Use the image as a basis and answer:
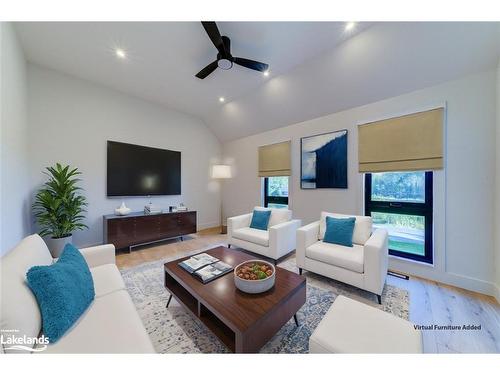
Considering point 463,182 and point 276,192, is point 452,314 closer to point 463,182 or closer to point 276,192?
point 463,182

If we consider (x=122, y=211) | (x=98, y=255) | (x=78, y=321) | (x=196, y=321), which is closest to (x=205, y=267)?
(x=196, y=321)

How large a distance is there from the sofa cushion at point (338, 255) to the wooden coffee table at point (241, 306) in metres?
0.70

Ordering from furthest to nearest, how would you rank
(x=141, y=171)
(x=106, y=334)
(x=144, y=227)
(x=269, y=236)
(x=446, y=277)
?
Answer: (x=141, y=171), (x=144, y=227), (x=269, y=236), (x=446, y=277), (x=106, y=334)

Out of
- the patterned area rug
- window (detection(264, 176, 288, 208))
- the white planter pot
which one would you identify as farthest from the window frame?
the white planter pot

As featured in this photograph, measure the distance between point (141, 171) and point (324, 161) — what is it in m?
3.52

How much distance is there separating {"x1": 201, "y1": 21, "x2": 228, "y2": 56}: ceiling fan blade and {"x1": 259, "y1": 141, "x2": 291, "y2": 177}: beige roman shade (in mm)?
2213

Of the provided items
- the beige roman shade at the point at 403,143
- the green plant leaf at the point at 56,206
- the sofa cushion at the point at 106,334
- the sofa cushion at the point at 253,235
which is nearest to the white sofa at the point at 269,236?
the sofa cushion at the point at 253,235

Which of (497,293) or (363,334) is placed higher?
(363,334)

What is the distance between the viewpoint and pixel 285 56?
8.34ft

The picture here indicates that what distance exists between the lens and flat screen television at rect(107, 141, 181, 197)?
11.3ft

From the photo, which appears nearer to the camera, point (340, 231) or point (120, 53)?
point (340, 231)

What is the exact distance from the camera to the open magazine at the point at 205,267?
5.21ft

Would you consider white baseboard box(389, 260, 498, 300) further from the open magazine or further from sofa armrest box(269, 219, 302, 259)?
the open magazine

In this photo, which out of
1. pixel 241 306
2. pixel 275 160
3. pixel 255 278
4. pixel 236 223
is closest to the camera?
pixel 241 306
